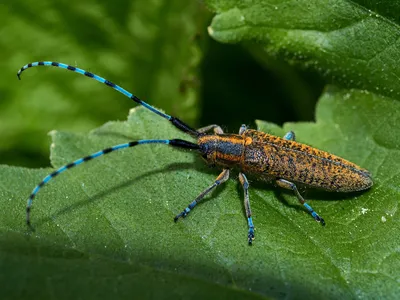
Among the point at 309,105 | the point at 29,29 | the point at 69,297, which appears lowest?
the point at 69,297

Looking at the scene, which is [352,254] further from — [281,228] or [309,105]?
[309,105]

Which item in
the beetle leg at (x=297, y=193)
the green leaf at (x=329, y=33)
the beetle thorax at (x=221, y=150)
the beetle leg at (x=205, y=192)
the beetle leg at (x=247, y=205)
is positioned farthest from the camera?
the beetle thorax at (x=221, y=150)

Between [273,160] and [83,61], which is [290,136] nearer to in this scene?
[273,160]

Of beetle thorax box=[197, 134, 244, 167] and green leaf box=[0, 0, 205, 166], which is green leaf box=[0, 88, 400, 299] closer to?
beetle thorax box=[197, 134, 244, 167]

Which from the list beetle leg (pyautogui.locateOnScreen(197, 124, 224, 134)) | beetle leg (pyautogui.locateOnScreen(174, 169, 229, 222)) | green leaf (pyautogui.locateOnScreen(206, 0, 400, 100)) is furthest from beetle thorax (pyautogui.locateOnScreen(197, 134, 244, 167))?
green leaf (pyautogui.locateOnScreen(206, 0, 400, 100))

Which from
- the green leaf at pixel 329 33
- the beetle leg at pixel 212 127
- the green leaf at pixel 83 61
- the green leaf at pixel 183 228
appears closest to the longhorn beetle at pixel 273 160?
the green leaf at pixel 183 228

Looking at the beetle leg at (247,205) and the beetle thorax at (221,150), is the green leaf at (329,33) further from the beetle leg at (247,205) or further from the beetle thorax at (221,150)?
the beetle leg at (247,205)

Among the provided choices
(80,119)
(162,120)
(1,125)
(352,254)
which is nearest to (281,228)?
(352,254)
